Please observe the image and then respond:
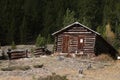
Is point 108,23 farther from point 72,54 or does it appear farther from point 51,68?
point 51,68

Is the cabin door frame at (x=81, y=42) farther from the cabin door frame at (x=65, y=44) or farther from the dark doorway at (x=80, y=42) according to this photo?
the cabin door frame at (x=65, y=44)

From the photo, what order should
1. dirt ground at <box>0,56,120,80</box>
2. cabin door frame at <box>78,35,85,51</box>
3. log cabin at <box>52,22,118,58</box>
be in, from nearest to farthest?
1. dirt ground at <box>0,56,120,80</box>
2. log cabin at <box>52,22,118,58</box>
3. cabin door frame at <box>78,35,85,51</box>

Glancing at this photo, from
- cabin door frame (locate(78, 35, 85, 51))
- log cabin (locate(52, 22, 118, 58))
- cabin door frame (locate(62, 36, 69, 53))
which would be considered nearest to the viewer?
log cabin (locate(52, 22, 118, 58))

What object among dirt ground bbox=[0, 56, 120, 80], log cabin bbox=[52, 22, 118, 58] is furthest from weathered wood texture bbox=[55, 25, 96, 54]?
dirt ground bbox=[0, 56, 120, 80]

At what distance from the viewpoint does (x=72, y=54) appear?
166 ft

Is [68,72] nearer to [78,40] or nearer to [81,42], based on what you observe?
[78,40]

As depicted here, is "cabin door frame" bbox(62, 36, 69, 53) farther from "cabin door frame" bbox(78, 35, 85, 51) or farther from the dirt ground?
the dirt ground

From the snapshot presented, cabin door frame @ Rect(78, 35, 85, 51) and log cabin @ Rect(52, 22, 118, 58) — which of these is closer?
log cabin @ Rect(52, 22, 118, 58)

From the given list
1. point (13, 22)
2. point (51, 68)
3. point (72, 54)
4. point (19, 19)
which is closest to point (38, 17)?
point (19, 19)

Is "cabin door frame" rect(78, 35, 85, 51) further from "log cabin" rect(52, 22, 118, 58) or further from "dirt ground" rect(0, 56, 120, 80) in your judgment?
"dirt ground" rect(0, 56, 120, 80)

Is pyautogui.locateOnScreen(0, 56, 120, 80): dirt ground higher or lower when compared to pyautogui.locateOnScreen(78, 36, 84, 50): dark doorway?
lower

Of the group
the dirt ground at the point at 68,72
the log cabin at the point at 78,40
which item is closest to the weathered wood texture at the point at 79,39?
the log cabin at the point at 78,40

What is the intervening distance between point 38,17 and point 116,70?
326 feet

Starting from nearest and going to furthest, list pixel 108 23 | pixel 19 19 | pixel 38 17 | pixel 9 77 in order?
pixel 9 77 < pixel 108 23 < pixel 19 19 < pixel 38 17
